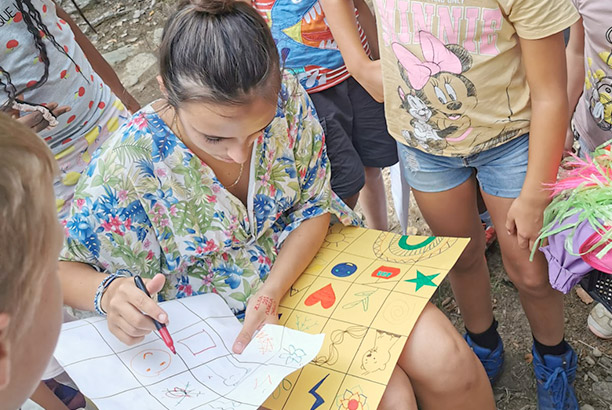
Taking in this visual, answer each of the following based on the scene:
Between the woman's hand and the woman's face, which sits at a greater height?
the woman's hand

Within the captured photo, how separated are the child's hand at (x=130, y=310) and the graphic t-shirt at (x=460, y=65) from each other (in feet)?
2.35

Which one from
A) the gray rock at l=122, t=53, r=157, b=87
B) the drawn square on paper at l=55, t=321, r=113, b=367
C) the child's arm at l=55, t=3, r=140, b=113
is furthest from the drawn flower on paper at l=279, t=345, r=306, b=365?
the gray rock at l=122, t=53, r=157, b=87

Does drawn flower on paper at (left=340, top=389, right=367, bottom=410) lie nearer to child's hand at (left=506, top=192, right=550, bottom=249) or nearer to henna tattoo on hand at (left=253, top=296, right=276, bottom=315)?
henna tattoo on hand at (left=253, top=296, right=276, bottom=315)

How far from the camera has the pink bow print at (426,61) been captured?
4.35 feet

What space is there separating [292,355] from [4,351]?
65 centimetres

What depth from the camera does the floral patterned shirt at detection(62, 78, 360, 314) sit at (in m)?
1.25

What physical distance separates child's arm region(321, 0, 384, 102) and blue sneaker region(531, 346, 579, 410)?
84 cm

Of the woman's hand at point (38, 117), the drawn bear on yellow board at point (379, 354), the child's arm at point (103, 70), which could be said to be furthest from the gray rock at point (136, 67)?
the drawn bear on yellow board at point (379, 354)

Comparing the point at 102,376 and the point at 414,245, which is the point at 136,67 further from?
the point at 102,376

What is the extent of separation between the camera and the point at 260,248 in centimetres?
144

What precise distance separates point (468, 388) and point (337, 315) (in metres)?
0.33

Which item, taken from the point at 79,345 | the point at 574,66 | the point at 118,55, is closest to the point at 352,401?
the point at 79,345

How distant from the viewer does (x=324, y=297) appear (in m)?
1.39

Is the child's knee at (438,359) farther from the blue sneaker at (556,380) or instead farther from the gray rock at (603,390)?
the gray rock at (603,390)
